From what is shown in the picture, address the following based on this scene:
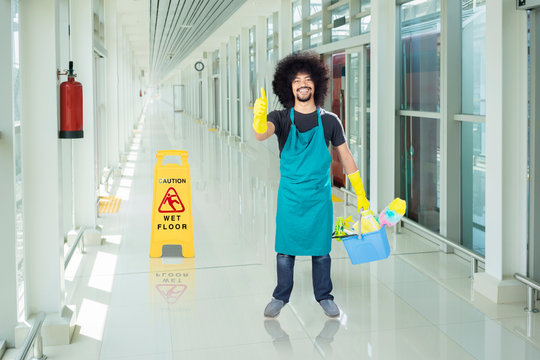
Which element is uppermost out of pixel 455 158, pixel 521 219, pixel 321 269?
pixel 455 158

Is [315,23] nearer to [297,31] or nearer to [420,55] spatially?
[297,31]

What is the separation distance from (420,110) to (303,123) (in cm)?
267

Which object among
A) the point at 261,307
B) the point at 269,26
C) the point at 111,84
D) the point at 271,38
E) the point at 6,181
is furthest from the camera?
the point at 269,26

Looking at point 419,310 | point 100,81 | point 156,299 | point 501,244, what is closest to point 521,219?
point 501,244

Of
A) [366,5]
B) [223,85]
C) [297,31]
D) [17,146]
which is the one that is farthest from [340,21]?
[223,85]

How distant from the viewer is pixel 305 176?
3.84 meters

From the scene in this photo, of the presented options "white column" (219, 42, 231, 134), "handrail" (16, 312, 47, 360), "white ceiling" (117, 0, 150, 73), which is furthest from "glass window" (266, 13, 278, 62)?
"handrail" (16, 312, 47, 360)

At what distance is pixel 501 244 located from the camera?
429 centimetres

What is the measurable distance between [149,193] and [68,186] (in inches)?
124

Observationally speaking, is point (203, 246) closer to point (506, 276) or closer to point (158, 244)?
point (158, 244)

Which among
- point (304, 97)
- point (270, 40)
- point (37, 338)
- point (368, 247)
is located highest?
point (270, 40)

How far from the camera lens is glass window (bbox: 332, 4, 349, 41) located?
345 inches

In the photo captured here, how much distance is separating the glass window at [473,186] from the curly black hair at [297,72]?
5.85 feet

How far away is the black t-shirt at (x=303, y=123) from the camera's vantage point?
3.91 metres
